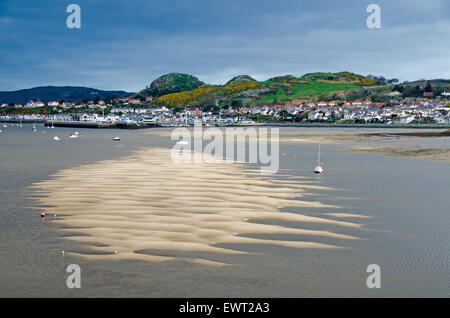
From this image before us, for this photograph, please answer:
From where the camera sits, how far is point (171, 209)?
1405 centimetres

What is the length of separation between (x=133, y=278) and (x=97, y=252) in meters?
1.83

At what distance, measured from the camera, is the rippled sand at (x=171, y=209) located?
34.3ft

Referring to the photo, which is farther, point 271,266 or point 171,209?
point 171,209

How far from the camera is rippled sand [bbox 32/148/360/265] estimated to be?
10.5 m

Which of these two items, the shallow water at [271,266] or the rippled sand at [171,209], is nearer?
the shallow water at [271,266]

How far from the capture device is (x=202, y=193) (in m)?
17.0

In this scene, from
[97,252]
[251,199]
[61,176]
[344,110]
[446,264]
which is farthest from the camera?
[344,110]

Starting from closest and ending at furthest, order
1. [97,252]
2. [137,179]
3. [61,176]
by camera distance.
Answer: [97,252] < [137,179] < [61,176]

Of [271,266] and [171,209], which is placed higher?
[171,209]

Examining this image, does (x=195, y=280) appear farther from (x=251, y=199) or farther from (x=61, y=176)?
(x=61, y=176)

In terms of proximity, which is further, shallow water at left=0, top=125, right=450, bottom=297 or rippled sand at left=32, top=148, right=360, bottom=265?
rippled sand at left=32, top=148, right=360, bottom=265

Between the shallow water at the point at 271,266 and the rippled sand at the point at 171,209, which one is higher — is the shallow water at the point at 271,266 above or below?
below

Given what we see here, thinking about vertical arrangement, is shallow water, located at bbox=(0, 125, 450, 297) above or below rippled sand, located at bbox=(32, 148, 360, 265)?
below
